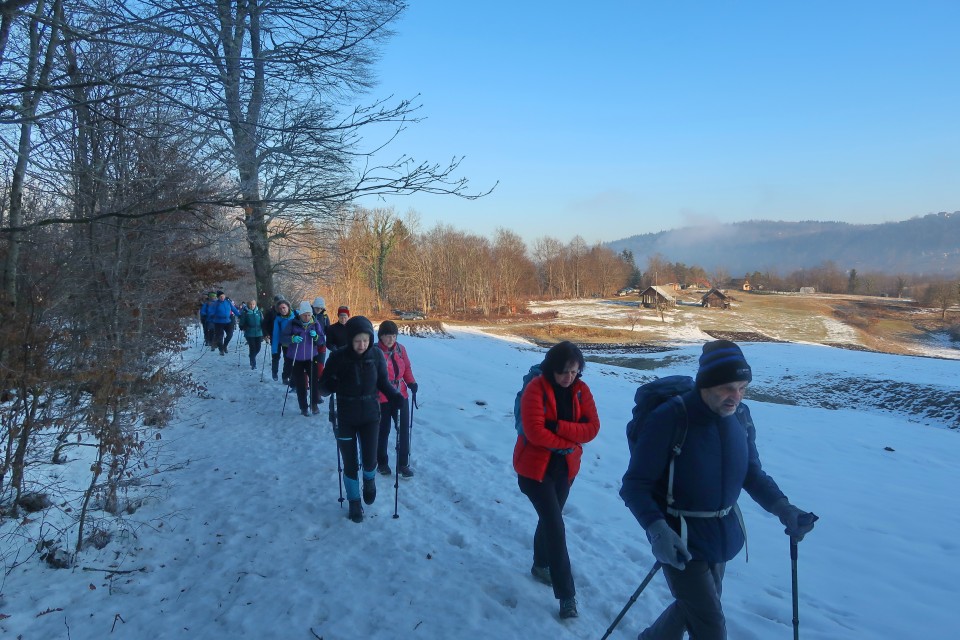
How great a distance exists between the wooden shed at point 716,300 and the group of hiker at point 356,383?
255ft

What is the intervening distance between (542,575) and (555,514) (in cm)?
68

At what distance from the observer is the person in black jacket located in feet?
15.9

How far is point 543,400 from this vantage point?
3.53 metres

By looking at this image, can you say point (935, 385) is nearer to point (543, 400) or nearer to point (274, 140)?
point (543, 400)

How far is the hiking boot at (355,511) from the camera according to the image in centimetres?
480

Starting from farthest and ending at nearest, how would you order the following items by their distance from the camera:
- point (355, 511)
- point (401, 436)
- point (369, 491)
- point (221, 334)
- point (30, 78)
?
point (221, 334) < point (401, 436) < point (369, 491) < point (355, 511) < point (30, 78)

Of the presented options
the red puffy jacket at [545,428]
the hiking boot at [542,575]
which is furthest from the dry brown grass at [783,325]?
the red puffy jacket at [545,428]

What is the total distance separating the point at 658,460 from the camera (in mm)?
2553

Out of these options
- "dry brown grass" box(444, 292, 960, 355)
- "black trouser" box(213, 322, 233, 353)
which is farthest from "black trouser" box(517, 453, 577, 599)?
"dry brown grass" box(444, 292, 960, 355)

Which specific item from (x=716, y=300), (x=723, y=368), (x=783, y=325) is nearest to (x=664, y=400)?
(x=723, y=368)

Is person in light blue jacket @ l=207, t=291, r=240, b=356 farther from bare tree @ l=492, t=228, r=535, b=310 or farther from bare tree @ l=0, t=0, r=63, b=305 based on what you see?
bare tree @ l=492, t=228, r=535, b=310

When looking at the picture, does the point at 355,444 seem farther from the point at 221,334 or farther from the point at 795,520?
the point at 221,334

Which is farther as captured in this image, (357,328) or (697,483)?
(357,328)

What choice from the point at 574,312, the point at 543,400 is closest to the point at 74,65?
the point at 543,400
